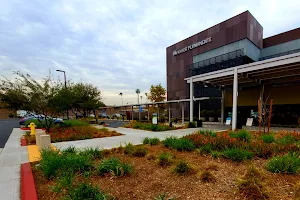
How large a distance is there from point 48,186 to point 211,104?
22.8m

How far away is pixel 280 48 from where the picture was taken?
65.9 feet

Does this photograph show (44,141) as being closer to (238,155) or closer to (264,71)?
(238,155)

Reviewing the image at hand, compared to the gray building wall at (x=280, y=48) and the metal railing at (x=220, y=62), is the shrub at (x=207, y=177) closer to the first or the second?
the metal railing at (x=220, y=62)

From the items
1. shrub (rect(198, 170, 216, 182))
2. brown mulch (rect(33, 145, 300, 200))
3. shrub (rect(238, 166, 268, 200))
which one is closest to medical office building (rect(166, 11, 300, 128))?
brown mulch (rect(33, 145, 300, 200))

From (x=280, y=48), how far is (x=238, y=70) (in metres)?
12.3

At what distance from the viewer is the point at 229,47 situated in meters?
21.0

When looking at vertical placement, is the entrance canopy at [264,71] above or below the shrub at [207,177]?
above

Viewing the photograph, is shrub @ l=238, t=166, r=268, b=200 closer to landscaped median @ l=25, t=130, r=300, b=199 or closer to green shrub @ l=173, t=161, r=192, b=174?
landscaped median @ l=25, t=130, r=300, b=199

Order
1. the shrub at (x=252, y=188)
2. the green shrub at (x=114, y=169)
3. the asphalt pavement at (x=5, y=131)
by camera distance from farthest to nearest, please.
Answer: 1. the asphalt pavement at (x=5, y=131)
2. the green shrub at (x=114, y=169)
3. the shrub at (x=252, y=188)

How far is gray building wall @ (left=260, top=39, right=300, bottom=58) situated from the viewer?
18672mm

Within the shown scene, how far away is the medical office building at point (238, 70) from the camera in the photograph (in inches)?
542

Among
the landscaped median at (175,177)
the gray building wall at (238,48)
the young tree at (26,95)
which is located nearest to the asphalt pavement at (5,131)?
the young tree at (26,95)

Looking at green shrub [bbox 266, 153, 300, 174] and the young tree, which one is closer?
green shrub [bbox 266, 153, 300, 174]

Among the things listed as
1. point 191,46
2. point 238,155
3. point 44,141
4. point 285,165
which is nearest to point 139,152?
point 238,155
